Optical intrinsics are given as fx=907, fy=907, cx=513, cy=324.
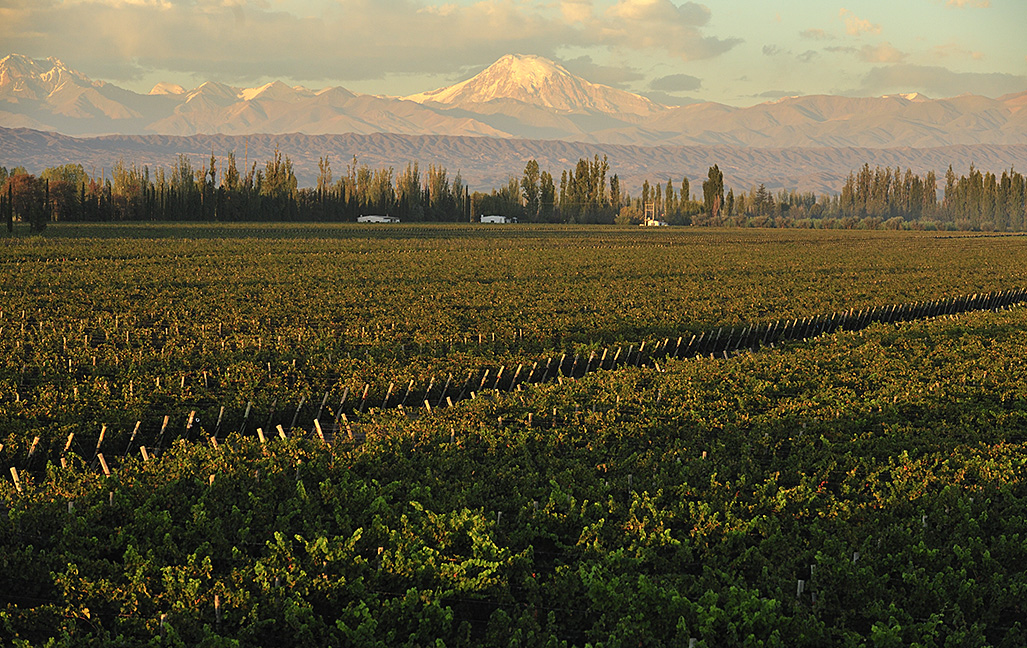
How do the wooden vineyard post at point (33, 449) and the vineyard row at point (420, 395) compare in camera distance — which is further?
the vineyard row at point (420, 395)

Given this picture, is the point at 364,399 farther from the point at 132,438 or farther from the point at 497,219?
the point at 497,219

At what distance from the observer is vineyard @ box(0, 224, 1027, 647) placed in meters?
7.80

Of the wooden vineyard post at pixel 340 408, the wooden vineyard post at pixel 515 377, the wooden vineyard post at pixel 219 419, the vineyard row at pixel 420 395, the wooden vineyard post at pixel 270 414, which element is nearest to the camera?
the vineyard row at pixel 420 395

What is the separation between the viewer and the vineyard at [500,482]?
25.6 ft

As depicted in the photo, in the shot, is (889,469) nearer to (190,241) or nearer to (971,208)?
(190,241)

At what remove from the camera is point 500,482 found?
36.1ft

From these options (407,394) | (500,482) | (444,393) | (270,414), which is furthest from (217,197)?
(500,482)

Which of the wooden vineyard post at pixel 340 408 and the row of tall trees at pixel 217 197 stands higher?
the row of tall trees at pixel 217 197

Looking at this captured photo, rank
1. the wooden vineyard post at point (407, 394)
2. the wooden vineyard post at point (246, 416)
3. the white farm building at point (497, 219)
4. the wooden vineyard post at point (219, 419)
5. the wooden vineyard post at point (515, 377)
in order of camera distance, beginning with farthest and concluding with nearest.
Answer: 1. the white farm building at point (497, 219)
2. the wooden vineyard post at point (515, 377)
3. the wooden vineyard post at point (407, 394)
4. the wooden vineyard post at point (246, 416)
5. the wooden vineyard post at point (219, 419)

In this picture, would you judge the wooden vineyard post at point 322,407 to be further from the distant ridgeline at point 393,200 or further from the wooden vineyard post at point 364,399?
the distant ridgeline at point 393,200

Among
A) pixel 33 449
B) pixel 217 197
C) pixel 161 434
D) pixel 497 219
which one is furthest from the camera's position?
pixel 497 219

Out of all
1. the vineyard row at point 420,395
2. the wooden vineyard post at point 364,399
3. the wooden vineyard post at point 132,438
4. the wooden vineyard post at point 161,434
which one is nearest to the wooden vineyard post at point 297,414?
the vineyard row at point 420,395

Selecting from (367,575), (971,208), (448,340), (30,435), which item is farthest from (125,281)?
(971,208)

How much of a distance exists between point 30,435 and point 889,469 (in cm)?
1150
